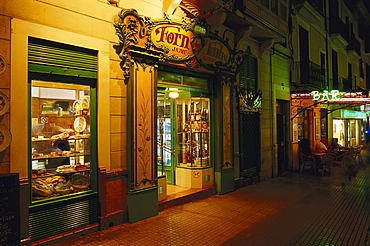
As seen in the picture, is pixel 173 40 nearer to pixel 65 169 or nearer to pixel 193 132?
pixel 193 132

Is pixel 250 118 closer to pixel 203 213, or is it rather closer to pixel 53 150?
pixel 203 213

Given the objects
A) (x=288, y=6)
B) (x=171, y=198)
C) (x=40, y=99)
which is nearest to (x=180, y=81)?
(x=171, y=198)

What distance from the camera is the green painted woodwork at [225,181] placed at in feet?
27.8

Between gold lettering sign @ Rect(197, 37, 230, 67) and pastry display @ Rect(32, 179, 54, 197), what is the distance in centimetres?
491

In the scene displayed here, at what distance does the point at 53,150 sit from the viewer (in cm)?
542

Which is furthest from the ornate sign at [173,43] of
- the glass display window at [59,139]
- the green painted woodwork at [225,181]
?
the green painted woodwork at [225,181]

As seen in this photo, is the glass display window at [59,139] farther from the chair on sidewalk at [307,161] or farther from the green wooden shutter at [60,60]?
the chair on sidewalk at [307,161]

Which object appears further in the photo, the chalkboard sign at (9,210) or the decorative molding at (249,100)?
the decorative molding at (249,100)

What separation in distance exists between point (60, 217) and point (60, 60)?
9.40 ft

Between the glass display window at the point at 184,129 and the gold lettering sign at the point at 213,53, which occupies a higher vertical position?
the gold lettering sign at the point at 213,53

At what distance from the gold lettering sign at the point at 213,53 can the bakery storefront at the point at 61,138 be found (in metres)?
3.33

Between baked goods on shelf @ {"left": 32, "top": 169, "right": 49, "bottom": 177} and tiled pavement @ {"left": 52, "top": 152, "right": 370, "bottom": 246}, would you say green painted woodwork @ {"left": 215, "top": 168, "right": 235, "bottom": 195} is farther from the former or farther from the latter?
baked goods on shelf @ {"left": 32, "top": 169, "right": 49, "bottom": 177}

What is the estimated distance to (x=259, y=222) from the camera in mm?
6059

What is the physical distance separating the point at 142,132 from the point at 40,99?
215cm
